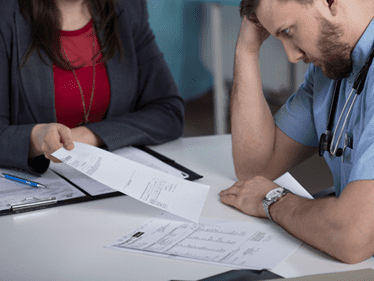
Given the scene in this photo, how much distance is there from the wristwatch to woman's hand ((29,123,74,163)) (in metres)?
0.50

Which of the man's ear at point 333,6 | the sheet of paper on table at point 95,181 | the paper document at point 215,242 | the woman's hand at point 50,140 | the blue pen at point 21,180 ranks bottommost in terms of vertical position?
the paper document at point 215,242

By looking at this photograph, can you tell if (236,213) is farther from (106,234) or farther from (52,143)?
(52,143)

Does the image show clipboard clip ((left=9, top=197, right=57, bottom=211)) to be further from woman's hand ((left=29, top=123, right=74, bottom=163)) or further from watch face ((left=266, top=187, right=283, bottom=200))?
watch face ((left=266, top=187, right=283, bottom=200))

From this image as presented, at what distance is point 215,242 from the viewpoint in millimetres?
750

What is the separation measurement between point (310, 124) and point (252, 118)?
0.56 feet

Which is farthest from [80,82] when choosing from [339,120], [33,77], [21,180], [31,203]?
[339,120]

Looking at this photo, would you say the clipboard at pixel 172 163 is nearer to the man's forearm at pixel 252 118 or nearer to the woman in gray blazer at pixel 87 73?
the woman in gray blazer at pixel 87 73

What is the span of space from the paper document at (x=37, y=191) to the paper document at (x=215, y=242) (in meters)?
0.25

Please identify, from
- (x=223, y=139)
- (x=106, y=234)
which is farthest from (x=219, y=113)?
(x=106, y=234)

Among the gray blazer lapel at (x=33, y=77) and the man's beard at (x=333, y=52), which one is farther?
the gray blazer lapel at (x=33, y=77)

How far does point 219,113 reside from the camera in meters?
3.53

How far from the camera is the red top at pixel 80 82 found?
1.48 m

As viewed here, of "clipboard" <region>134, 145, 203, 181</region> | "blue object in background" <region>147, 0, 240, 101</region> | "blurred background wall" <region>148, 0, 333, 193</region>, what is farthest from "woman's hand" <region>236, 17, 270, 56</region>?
"blue object in background" <region>147, 0, 240, 101</region>

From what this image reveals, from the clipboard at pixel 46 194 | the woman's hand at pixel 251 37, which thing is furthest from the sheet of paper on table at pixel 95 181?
the woman's hand at pixel 251 37
